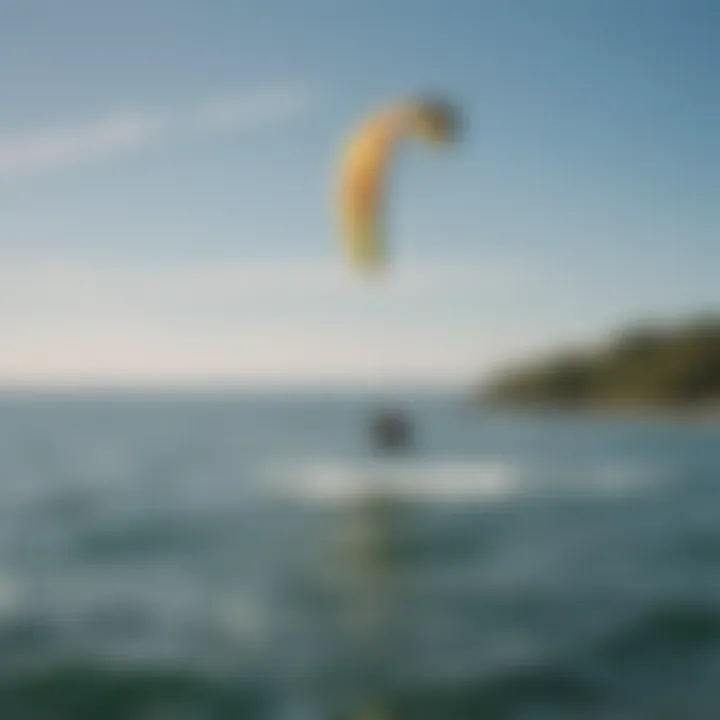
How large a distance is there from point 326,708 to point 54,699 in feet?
1.70

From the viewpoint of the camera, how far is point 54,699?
6.41 ft

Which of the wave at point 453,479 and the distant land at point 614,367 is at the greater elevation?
the distant land at point 614,367

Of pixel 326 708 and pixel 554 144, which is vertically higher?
pixel 554 144

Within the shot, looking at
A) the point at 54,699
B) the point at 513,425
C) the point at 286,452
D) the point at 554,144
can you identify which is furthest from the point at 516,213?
the point at 54,699

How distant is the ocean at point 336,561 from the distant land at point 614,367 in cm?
8

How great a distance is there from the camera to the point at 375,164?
2.04 metres

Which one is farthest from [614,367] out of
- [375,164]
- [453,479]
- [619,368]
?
[375,164]

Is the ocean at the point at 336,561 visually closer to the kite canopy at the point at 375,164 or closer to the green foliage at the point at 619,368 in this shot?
the green foliage at the point at 619,368

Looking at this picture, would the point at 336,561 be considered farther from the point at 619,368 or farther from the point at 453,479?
the point at 619,368

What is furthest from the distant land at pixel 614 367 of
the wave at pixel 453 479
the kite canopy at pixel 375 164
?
the kite canopy at pixel 375 164

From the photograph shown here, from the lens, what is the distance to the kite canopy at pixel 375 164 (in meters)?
2.01

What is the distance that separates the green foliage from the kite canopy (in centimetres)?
40

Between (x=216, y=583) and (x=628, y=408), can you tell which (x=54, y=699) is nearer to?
(x=216, y=583)

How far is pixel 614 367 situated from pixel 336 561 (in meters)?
0.74
